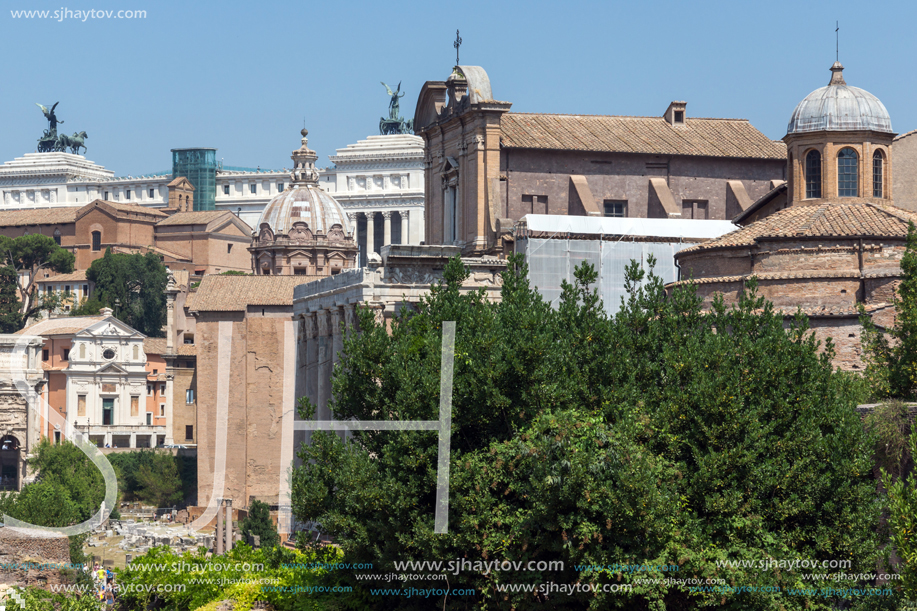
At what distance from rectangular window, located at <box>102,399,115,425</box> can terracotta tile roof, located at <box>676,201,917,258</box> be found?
45634mm

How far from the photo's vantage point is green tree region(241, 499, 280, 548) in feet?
125

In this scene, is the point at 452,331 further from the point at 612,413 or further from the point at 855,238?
the point at 855,238

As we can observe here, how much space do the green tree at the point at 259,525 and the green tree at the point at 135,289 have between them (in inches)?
1539

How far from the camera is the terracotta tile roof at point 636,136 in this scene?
108 feet

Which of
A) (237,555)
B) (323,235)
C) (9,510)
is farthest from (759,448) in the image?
(323,235)

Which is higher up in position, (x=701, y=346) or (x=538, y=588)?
(x=701, y=346)

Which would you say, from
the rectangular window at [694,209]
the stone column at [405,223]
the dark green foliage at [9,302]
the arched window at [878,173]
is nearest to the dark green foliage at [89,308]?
the dark green foliage at [9,302]

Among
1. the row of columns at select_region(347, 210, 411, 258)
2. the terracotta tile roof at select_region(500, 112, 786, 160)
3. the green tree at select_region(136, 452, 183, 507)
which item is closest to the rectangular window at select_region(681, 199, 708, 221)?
the terracotta tile roof at select_region(500, 112, 786, 160)

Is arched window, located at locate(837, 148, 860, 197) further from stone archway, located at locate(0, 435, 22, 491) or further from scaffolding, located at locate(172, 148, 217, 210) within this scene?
scaffolding, located at locate(172, 148, 217, 210)

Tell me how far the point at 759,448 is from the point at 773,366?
1380 millimetres

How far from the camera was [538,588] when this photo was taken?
16750 mm

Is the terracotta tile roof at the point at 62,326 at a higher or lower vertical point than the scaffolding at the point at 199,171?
lower

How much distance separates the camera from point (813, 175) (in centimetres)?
2686

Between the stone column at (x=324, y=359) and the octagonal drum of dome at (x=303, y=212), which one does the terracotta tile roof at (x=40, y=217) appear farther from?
the stone column at (x=324, y=359)
